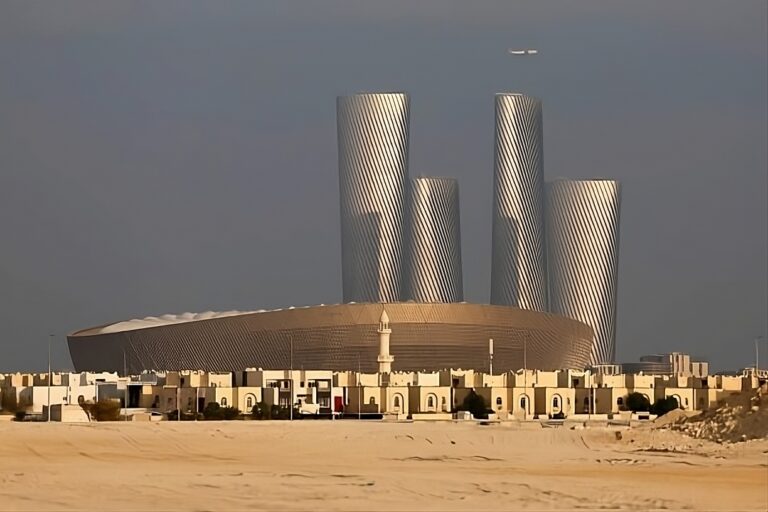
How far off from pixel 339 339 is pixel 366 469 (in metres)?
100

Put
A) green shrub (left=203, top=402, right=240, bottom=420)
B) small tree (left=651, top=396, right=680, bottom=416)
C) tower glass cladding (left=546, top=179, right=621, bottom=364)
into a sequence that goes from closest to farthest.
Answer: green shrub (left=203, top=402, right=240, bottom=420) → small tree (left=651, top=396, right=680, bottom=416) → tower glass cladding (left=546, top=179, right=621, bottom=364)

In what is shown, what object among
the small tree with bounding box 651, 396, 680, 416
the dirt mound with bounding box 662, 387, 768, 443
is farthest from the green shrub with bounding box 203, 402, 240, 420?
the dirt mound with bounding box 662, 387, 768, 443

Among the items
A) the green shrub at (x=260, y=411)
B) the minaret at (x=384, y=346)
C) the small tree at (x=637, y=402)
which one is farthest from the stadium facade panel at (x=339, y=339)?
the green shrub at (x=260, y=411)

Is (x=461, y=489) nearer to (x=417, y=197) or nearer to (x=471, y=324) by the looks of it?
(x=471, y=324)

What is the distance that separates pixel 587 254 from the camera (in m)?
194

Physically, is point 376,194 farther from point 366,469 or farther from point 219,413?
point 366,469

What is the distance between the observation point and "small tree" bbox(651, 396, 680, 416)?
103438mm

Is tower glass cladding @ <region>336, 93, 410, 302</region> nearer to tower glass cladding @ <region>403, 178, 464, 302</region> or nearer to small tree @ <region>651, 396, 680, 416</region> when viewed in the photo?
tower glass cladding @ <region>403, 178, 464, 302</region>

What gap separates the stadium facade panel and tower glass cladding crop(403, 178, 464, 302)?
45.6 meters

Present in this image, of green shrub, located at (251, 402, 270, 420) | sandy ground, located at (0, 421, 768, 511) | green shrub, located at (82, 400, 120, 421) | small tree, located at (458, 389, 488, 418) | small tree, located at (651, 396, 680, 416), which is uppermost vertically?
sandy ground, located at (0, 421, 768, 511)

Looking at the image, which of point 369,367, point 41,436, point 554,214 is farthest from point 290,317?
point 41,436

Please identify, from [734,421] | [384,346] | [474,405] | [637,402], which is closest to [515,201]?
[384,346]

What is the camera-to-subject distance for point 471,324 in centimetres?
13975

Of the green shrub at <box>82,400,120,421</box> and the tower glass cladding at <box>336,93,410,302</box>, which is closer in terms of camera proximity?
the green shrub at <box>82,400,120,421</box>
